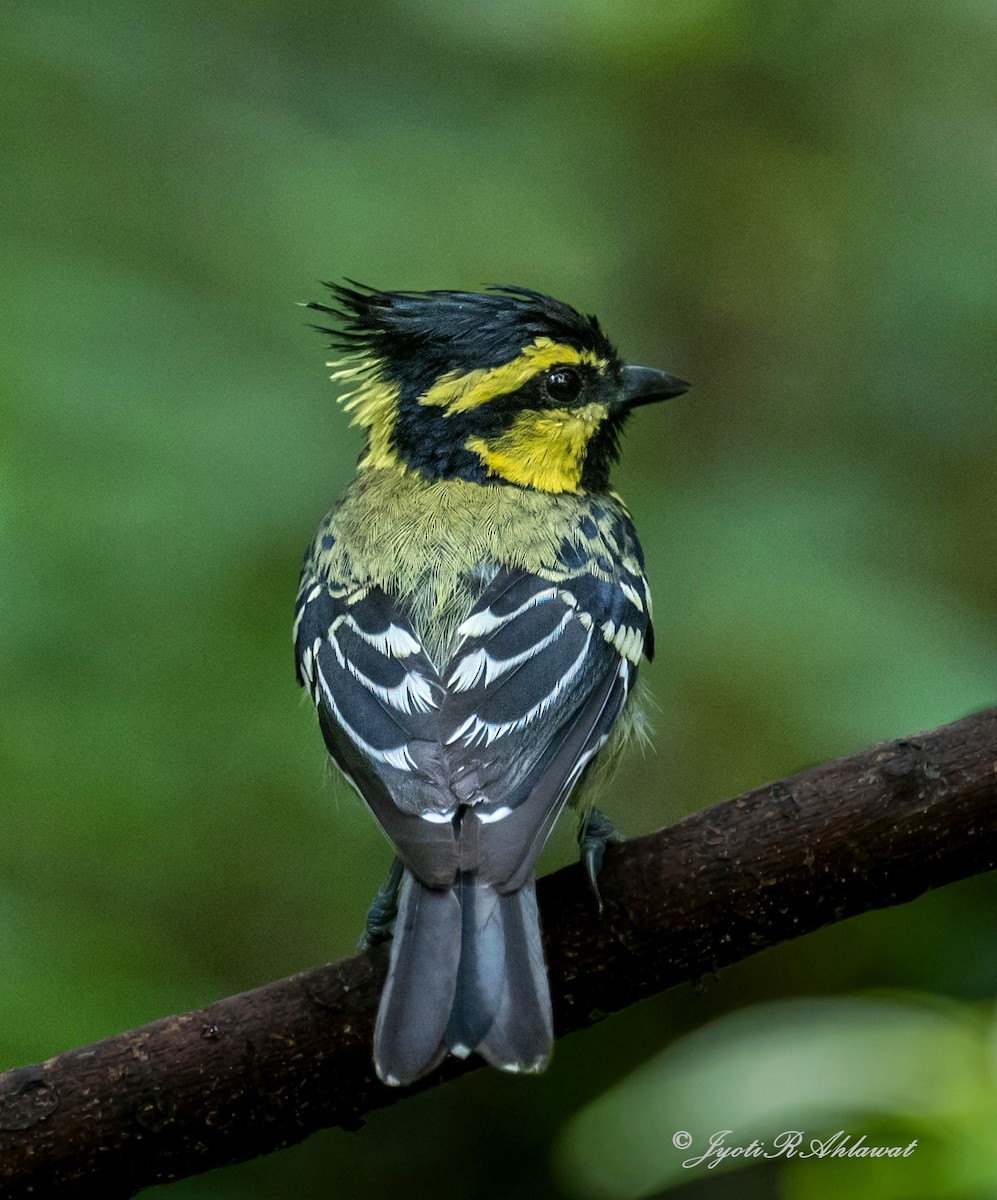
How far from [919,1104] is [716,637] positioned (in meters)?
1.48

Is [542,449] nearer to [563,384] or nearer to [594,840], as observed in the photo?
[563,384]

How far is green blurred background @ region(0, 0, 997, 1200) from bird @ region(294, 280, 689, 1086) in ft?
0.98

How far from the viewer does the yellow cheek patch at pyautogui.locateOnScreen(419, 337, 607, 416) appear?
11.9ft

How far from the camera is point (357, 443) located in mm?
4109

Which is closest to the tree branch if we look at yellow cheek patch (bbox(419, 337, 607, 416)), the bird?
the bird

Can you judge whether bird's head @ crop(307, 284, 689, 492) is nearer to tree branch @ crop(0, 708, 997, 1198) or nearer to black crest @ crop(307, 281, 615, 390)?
black crest @ crop(307, 281, 615, 390)

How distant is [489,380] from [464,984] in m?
1.72

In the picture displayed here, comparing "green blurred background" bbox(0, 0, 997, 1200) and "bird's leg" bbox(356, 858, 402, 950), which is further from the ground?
"green blurred background" bbox(0, 0, 997, 1200)

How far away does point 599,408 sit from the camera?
378 centimetres

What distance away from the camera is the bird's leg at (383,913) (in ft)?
9.89

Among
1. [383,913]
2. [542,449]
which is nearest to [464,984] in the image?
[383,913]

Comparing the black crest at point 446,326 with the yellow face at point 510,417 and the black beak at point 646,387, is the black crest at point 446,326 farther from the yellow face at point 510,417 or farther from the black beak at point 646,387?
the black beak at point 646,387

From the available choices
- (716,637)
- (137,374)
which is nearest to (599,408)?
(716,637)

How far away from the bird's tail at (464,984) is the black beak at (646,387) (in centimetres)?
167
